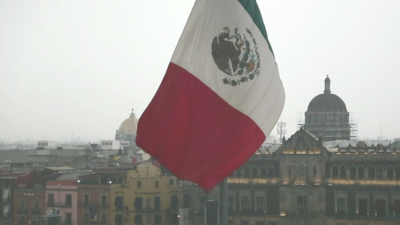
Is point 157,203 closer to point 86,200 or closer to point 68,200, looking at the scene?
point 86,200

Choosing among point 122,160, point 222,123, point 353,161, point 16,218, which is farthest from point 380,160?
point 222,123

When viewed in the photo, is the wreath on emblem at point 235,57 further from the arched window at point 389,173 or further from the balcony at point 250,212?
the balcony at point 250,212

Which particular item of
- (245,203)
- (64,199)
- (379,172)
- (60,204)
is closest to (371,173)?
(379,172)

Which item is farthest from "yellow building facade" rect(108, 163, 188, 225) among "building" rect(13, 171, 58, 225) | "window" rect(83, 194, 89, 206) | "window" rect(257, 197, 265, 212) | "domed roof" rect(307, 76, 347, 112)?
"domed roof" rect(307, 76, 347, 112)

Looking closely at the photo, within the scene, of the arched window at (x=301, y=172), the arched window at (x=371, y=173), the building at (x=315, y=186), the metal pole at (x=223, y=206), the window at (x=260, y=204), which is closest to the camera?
the metal pole at (x=223, y=206)

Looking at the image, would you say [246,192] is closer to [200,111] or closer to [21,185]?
[21,185]

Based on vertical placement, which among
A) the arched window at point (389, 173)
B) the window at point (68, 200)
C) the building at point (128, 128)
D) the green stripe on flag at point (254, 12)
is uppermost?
the building at point (128, 128)

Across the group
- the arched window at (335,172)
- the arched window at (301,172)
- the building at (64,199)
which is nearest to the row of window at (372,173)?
the arched window at (335,172)

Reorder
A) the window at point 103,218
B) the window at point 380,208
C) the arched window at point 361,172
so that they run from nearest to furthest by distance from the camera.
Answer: the window at point 380,208, the arched window at point 361,172, the window at point 103,218
